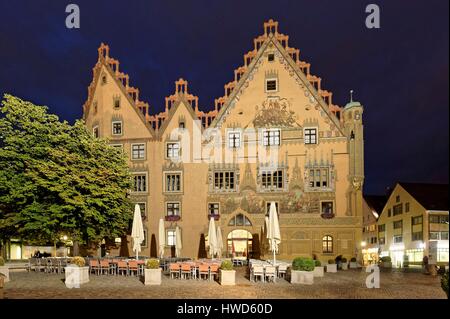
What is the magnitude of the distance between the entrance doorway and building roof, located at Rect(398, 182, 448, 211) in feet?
69.7

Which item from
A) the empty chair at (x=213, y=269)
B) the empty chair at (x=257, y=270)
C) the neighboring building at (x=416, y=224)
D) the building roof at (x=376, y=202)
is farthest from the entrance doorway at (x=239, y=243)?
the building roof at (x=376, y=202)

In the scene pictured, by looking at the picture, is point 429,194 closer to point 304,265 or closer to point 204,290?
point 304,265

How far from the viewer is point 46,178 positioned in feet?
93.6

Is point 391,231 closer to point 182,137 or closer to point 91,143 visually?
point 182,137

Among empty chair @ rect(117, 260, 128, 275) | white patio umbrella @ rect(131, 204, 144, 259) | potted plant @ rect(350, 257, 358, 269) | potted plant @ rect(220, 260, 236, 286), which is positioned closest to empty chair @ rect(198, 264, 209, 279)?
potted plant @ rect(220, 260, 236, 286)

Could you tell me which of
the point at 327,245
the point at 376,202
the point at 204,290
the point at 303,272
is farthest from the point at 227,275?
the point at 376,202

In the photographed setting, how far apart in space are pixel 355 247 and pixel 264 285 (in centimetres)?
1838

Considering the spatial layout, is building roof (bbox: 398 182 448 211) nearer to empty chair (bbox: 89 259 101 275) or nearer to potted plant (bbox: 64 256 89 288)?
empty chair (bbox: 89 259 101 275)

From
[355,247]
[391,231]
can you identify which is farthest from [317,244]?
[391,231]

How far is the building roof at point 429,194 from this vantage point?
1909 inches

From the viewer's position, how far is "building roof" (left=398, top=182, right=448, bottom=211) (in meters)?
48.5

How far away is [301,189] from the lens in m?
37.5

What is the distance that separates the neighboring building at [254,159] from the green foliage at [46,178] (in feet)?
26.9

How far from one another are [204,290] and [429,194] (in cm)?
4004
